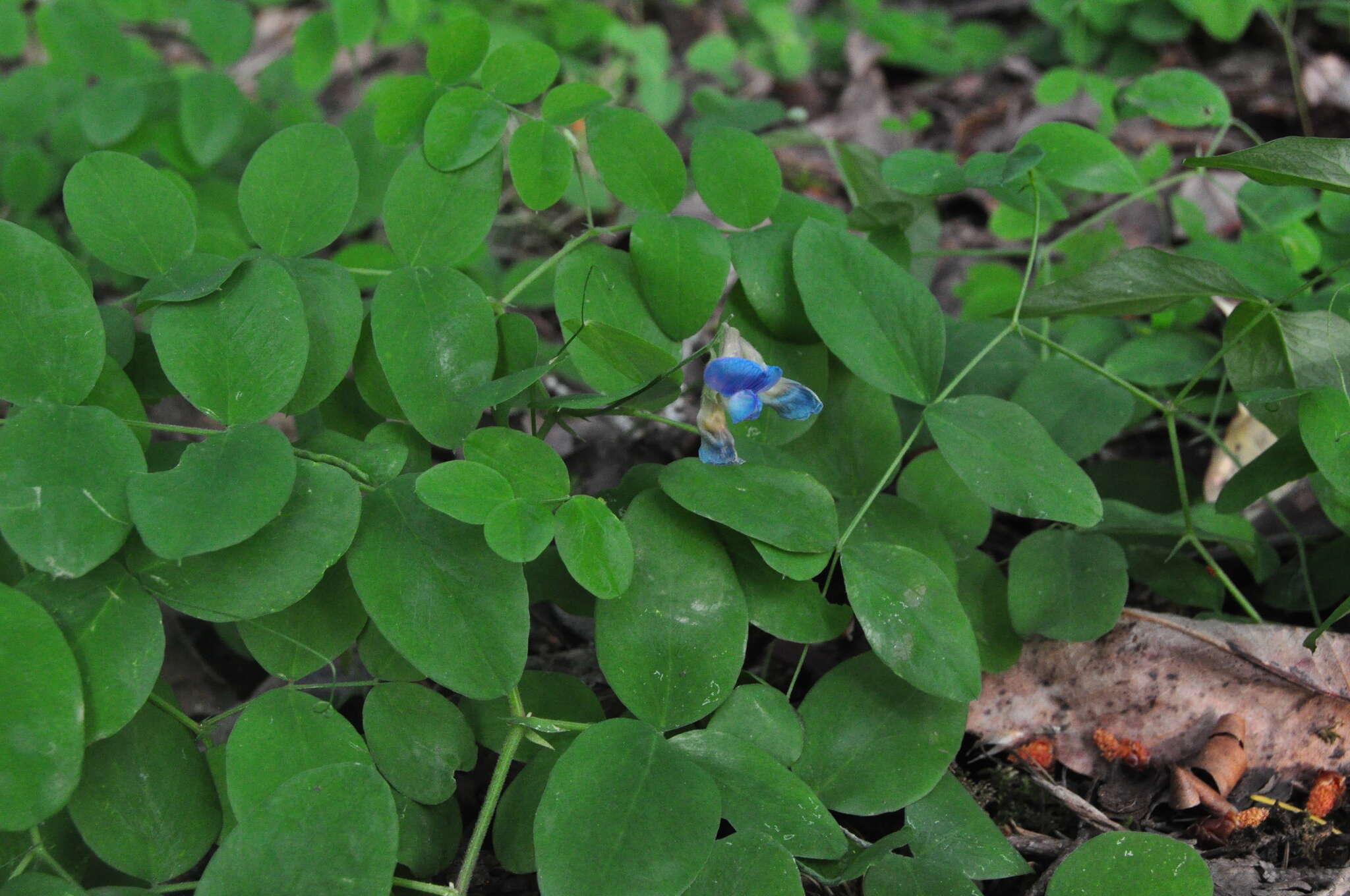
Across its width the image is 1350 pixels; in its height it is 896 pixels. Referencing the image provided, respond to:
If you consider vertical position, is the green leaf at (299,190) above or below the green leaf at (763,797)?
above

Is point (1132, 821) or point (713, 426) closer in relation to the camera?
point (713, 426)

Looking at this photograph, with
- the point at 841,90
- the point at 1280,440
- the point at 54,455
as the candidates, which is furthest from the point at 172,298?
the point at 841,90

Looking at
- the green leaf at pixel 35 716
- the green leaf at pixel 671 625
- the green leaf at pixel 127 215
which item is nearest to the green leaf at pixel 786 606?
the green leaf at pixel 671 625

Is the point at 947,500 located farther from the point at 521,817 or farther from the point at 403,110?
the point at 403,110

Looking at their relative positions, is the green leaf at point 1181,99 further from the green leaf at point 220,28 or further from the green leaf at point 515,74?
the green leaf at point 220,28

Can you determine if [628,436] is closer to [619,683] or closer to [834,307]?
[834,307]

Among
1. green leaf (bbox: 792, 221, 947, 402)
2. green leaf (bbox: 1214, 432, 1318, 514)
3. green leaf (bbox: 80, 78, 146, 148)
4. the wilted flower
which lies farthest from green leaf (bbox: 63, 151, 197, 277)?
green leaf (bbox: 1214, 432, 1318, 514)
